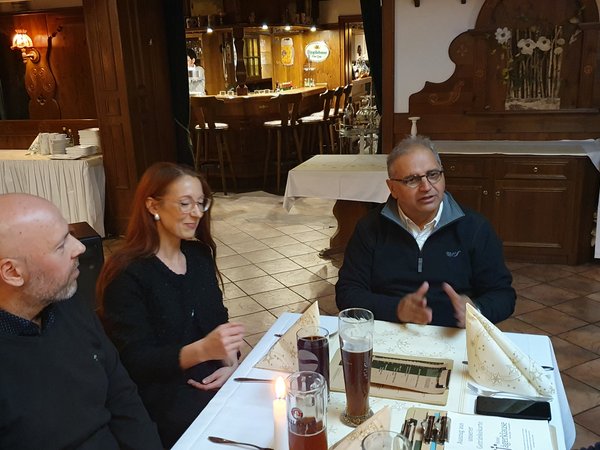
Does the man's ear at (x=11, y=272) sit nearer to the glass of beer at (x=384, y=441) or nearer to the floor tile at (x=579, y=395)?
the glass of beer at (x=384, y=441)

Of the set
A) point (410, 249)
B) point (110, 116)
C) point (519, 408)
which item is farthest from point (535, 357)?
point (110, 116)

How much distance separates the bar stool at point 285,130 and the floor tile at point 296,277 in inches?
117

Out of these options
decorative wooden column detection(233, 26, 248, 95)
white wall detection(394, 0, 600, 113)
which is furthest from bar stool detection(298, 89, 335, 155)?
white wall detection(394, 0, 600, 113)

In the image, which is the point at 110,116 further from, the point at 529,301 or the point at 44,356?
the point at 44,356

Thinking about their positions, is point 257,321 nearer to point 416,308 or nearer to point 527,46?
point 416,308

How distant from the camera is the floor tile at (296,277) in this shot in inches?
Answer: 164

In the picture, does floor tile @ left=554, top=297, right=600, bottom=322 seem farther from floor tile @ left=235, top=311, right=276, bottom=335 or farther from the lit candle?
the lit candle

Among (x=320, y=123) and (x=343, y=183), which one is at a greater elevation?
(x=320, y=123)

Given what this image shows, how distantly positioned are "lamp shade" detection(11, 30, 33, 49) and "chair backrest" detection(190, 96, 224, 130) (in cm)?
187

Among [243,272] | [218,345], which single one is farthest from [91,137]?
[218,345]

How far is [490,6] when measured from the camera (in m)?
4.43

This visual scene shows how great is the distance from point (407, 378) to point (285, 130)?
19.8 feet

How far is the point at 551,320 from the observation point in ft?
11.2

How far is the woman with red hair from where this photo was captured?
1701 millimetres
